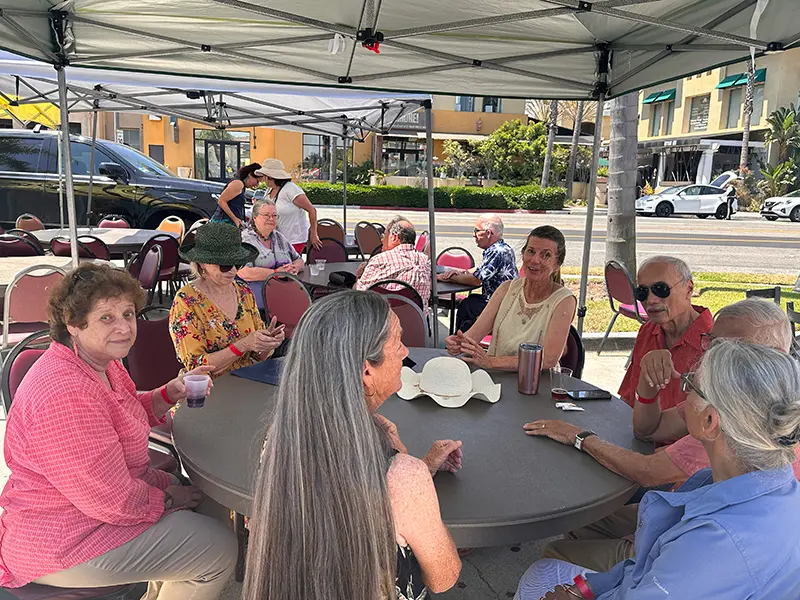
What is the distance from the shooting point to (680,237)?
59.0ft

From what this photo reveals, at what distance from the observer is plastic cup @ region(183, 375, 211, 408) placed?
2186 mm

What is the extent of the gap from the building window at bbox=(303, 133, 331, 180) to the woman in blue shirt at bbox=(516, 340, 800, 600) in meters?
30.7

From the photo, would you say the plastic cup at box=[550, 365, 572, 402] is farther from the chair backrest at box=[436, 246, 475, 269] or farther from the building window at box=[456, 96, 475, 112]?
the building window at box=[456, 96, 475, 112]

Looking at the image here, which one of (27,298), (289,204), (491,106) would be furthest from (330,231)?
(491,106)

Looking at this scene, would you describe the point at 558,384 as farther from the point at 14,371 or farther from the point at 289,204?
the point at 289,204

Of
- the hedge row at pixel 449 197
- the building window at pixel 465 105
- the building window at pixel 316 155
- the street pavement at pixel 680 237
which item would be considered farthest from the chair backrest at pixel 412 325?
the building window at pixel 465 105

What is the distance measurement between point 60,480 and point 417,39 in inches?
119

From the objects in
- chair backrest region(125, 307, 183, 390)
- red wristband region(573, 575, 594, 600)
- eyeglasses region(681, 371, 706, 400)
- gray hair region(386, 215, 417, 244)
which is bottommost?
red wristband region(573, 575, 594, 600)

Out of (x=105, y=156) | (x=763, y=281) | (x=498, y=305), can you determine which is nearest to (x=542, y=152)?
(x=763, y=281)

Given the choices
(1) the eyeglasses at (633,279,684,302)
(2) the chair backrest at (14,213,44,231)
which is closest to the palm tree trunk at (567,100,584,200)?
(2) the chair backrest at (14,213,44,231)

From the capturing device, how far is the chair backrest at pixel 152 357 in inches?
112

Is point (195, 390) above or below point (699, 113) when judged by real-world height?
below

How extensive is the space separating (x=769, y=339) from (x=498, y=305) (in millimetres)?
1495

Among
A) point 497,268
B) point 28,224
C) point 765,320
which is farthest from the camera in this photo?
point 28,224
